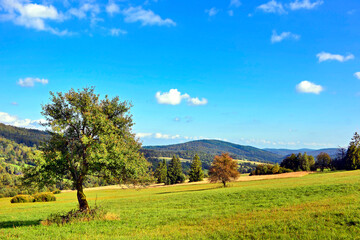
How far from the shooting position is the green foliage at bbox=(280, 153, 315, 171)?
111062mm

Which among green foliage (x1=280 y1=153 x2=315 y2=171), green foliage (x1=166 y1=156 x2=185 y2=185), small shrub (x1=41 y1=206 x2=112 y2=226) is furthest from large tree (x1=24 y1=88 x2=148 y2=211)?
green foliage (x1=280 y1=153 x2=315 y2=171)

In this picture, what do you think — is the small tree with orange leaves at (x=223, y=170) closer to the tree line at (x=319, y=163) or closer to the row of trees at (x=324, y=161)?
the tree line at (x=319, y=163)

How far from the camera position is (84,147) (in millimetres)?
21453

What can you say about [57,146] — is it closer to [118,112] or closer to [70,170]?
[70,170]

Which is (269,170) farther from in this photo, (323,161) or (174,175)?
(174,175)

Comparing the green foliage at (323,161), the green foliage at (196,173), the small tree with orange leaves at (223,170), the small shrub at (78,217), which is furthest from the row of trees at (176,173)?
the small shrub at (78,217)

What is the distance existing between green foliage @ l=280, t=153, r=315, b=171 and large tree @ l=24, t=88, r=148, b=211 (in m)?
108

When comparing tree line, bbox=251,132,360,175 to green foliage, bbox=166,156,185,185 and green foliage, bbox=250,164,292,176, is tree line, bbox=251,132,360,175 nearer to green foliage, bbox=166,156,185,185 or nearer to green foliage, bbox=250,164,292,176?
green foliage, bbox=250,164,292,176

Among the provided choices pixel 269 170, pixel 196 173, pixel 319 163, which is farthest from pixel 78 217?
pixel 319 163

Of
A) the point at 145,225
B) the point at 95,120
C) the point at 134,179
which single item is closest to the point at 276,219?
the point at 145,225

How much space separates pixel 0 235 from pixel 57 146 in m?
7.72

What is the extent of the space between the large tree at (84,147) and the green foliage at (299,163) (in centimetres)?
10801

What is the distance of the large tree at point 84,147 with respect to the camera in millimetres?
20453

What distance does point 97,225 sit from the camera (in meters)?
19.5
